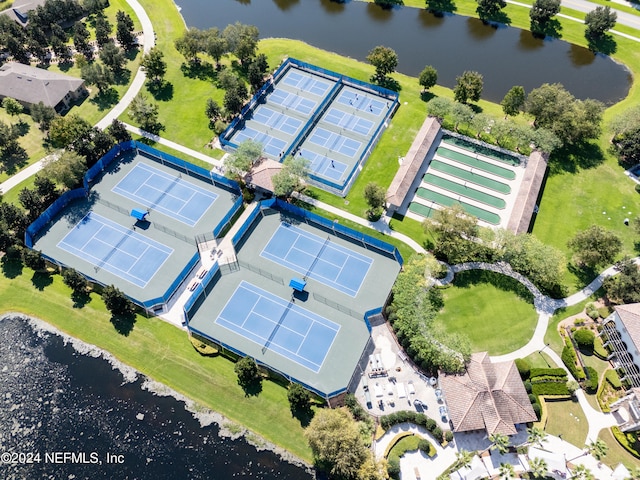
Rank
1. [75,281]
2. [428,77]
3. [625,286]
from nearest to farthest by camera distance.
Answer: [625,286]
[75,281]
[428,77]

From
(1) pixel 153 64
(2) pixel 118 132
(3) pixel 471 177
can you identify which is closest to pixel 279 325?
(3) pixel 471 177

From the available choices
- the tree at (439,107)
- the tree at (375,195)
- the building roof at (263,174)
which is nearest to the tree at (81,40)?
the building roof at (263,174)

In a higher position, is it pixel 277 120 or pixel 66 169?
pixel 277 120

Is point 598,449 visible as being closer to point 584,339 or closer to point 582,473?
point 582,473

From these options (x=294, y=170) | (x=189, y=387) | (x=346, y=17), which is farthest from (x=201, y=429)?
(x=346, y=17)

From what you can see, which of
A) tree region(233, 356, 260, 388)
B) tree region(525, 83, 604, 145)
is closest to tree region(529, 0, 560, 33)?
tree region(525, 83, 604, 145)

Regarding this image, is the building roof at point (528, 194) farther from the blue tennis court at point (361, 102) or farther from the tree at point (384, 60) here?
the tree at point (384, 60)
